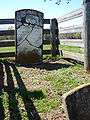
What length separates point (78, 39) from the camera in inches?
404

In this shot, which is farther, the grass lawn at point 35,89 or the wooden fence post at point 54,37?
the wooden fence post at point 54,37

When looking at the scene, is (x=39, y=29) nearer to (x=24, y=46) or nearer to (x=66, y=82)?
(x=24, y=46)

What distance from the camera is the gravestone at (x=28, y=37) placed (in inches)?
463

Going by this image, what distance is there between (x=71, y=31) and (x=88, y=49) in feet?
9.35

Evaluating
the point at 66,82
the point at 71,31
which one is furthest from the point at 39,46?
the point at 66,82

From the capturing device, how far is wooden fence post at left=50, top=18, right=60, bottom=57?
43.0 ft

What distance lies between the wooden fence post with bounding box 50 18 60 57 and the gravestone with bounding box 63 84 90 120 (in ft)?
29.7

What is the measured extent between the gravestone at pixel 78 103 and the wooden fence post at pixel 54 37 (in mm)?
9058

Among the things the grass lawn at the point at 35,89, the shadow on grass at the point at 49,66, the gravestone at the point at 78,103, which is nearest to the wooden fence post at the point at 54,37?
the shadow on grass at the point at 49,66

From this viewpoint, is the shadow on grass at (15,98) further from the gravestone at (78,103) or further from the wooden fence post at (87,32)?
the wooden fence post at (87,32)

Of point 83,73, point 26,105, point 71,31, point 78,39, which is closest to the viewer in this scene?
point 26,105

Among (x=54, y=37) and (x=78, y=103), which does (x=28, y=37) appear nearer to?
(x=54, y=37)

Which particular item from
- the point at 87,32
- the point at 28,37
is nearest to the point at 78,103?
the point at 87,32

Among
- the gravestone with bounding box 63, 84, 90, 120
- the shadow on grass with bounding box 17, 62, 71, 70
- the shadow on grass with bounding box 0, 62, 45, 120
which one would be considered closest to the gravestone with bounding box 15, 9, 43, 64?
the shadow on grass with bounding box 17, 62, 71, 70
